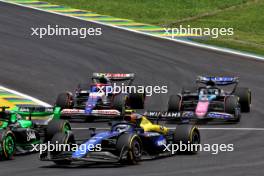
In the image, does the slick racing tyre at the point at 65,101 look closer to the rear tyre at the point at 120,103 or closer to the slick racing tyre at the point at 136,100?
the rear tyre at the point at 120,103

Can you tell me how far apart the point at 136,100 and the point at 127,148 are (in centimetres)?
1123

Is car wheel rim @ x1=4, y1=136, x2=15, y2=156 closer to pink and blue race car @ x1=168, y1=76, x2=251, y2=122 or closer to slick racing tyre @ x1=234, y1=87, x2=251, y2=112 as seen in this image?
pink and blue race car @ x1=168, y1=76, x2=251, y2=122

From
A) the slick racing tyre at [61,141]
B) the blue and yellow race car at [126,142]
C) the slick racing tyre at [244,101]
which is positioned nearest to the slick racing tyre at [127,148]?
the blue and yellow race car at [126,142]

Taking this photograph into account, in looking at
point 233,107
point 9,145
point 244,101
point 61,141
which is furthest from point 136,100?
point 61,141

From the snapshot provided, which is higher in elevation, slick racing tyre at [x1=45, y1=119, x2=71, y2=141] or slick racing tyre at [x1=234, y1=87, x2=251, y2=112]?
slick racing tyre at [x1=234, y1=87, x2=251, y2=112]

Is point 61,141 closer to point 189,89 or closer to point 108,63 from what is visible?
point 189,89

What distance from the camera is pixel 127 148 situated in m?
19.5

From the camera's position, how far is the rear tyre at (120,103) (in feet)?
93.6

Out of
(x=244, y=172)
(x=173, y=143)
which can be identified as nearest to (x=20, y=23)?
(x=173, y=143)

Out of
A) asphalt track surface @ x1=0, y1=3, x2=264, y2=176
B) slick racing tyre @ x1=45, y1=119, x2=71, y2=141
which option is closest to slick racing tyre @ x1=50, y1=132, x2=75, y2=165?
slick racing tyre @ x1=45, y1=119, x2=71, y2=141

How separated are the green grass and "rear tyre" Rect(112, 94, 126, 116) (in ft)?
49.3

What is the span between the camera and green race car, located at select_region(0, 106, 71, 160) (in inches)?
826

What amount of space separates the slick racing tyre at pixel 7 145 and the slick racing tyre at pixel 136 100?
9.87m

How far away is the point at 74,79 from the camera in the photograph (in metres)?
35.1
